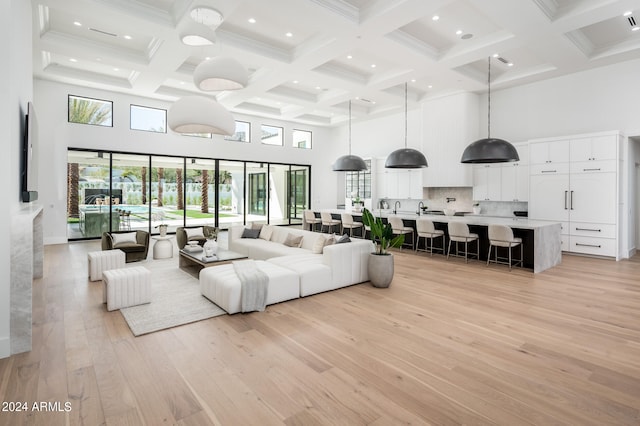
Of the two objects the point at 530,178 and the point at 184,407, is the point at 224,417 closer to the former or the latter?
the point at 184,407

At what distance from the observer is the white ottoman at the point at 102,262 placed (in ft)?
17.0

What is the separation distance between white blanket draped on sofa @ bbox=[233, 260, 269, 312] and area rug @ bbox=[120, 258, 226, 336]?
31cm

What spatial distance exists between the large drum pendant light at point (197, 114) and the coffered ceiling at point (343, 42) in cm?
109

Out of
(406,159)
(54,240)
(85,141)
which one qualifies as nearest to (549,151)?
(406,159)

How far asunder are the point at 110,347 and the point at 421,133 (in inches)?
386

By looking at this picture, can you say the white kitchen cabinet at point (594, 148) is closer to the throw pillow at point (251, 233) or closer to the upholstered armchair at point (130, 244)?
the throw pillow at point (251, 233)

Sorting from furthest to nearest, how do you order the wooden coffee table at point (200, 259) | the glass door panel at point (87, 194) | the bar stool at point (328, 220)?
the bar stool at point (328, 220)
the glass door panel at point (87, 194)
the wooden coffee table at point (200, 259)

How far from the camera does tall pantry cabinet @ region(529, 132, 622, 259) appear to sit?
22.6ft

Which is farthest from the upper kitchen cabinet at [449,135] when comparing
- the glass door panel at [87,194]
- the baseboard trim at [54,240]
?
the baseboard trim at [54,240]

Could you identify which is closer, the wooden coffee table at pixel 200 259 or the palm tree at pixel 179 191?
the wooden coffee table at pixel 200 259

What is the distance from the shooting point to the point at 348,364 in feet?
9.05

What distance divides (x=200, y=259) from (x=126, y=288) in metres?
1.36

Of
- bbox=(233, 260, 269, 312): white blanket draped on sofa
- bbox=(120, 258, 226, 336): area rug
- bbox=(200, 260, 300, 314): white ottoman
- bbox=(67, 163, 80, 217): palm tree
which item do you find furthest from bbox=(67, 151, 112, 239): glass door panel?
bbox=(233, 260, 269, 312): white blanket draped on sofa

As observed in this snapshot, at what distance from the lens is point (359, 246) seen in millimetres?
5219
